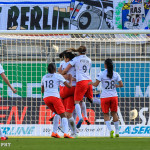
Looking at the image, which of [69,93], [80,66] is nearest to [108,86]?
[80,66]

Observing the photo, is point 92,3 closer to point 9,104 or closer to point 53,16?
point 53,16

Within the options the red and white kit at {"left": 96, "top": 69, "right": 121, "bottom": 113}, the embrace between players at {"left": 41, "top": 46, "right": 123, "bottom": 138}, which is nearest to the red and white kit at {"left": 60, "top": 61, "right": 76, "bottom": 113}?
the embrace between players at {"left": 41, "top": 46, "right": 123, "bottom": 138}

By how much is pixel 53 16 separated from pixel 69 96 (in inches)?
533

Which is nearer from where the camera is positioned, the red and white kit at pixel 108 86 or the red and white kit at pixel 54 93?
the red and white kit at pixel 54 93

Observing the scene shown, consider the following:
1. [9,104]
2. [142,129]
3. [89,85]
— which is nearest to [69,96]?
[89,85]

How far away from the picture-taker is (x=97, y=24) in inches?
882

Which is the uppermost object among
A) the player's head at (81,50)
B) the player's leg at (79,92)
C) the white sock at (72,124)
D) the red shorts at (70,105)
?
the player's head at (81,50)

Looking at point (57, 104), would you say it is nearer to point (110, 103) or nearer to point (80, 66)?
point (80, 66)

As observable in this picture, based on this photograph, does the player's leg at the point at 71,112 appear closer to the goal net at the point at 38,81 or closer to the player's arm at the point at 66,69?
the player's arm at the point at 66,69
